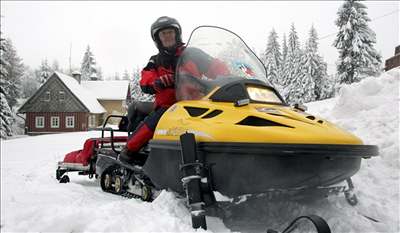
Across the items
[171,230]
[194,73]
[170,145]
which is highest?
[194,73]

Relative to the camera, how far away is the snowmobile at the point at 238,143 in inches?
118

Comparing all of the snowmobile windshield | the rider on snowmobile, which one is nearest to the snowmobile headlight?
the snowmobile windshield

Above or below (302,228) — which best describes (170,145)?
above

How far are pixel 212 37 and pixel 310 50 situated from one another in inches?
1549

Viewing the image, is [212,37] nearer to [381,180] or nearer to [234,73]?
[234,73]

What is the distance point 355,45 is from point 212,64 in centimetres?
2894

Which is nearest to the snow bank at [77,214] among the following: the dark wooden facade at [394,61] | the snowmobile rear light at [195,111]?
the snowmobile rear light at [195,111]

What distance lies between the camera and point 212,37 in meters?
4.51

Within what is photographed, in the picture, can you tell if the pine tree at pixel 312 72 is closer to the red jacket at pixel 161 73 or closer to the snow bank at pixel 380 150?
the snow bank at pixel 380 150

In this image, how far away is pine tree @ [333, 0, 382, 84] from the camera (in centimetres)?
3014

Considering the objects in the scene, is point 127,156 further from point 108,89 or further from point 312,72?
point 108,89

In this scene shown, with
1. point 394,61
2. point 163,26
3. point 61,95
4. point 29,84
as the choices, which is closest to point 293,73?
point 61,95

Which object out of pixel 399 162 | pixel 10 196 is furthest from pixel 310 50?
pixel 10 196

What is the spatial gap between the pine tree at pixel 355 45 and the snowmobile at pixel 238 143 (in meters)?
28.4
